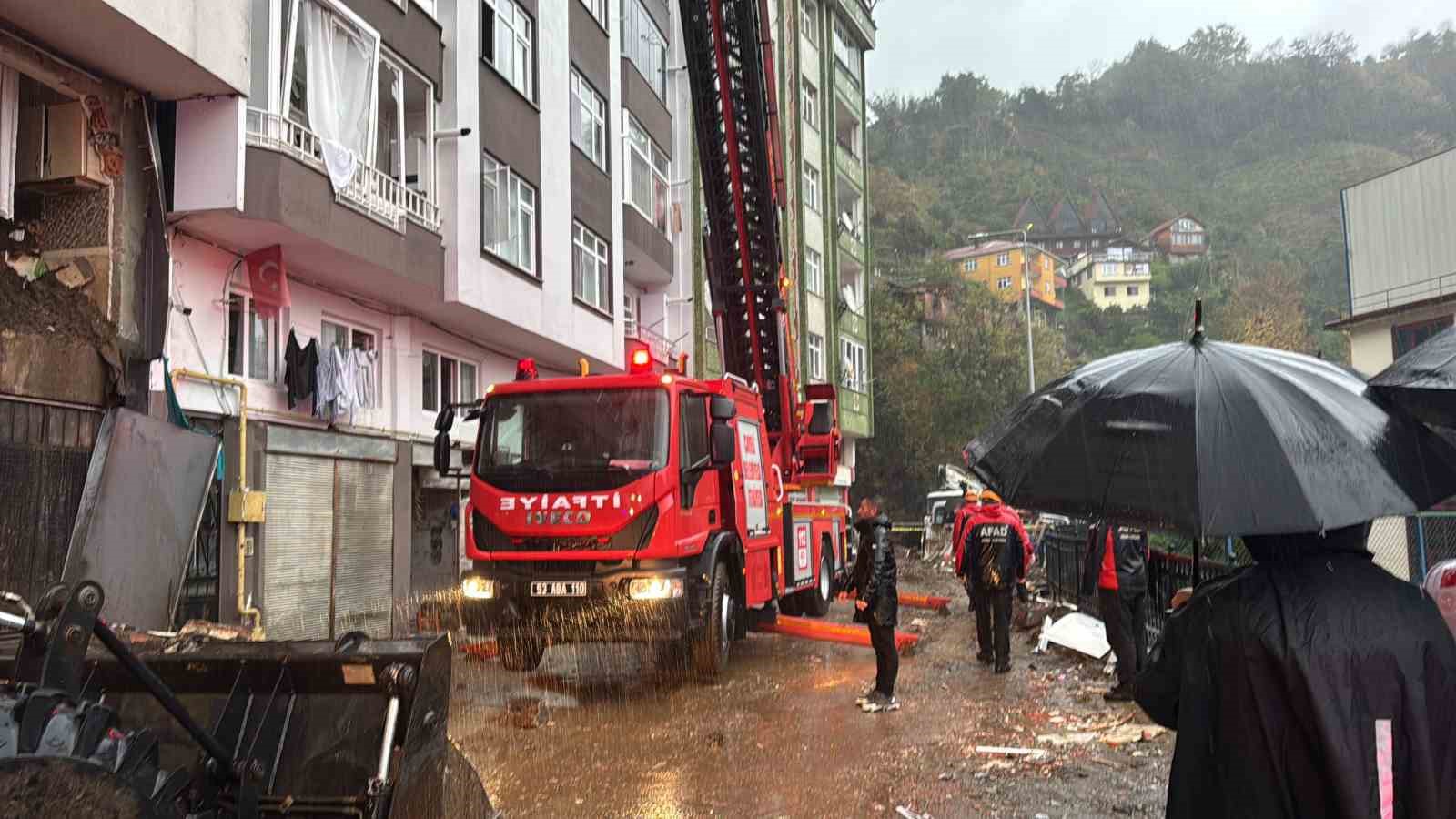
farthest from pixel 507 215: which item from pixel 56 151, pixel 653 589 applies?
pixel 653 589

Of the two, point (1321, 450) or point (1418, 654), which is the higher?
point (1321, 450)

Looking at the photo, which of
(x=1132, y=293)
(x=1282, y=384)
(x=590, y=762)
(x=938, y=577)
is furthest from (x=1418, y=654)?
(x=1132, y=293)

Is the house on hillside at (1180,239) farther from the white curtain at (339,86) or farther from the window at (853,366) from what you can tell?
the white curtain at (339,86)

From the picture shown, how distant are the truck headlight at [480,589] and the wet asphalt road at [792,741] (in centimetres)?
84

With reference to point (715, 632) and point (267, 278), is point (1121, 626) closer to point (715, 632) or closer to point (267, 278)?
point (715, 632)

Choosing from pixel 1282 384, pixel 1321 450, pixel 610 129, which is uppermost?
pixel 610 129

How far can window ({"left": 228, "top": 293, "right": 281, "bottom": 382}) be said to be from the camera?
12.1m

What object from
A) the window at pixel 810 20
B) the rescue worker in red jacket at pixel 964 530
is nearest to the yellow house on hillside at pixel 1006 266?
the window at pixel 810 20

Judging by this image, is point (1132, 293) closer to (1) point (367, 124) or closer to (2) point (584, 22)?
(2) point (584, 22)

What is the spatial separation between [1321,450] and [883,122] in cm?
14134

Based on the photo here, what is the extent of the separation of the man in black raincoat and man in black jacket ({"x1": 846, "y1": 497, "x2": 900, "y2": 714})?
237 inches

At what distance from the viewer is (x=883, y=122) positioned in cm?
13800

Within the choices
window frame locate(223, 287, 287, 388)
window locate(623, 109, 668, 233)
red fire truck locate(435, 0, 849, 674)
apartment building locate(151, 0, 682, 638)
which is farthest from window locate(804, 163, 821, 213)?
red fire truck locate(435, 0, 849, 674)

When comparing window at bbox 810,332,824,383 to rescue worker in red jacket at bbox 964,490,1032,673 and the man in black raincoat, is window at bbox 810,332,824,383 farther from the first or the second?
the man in black raincoat
